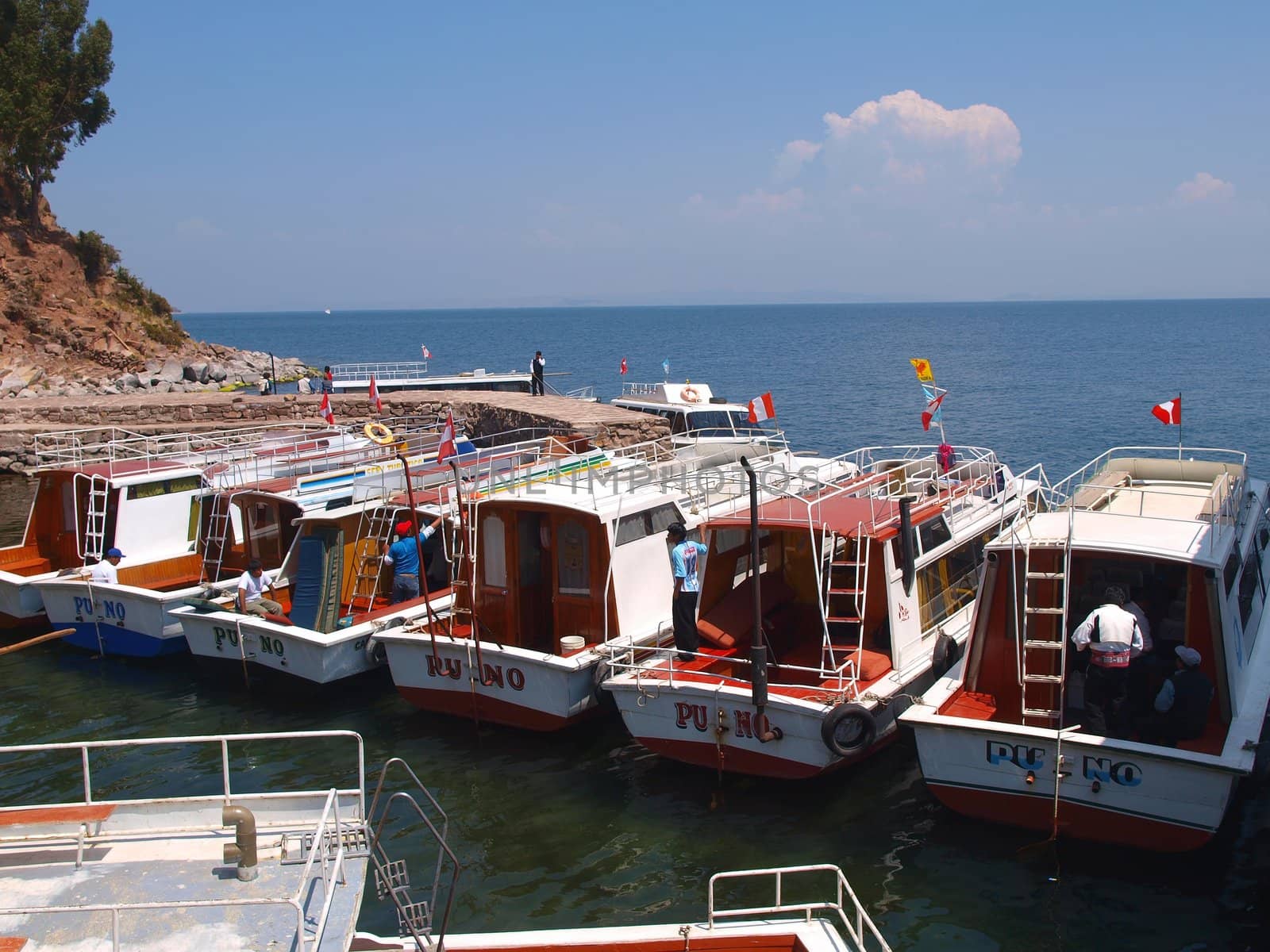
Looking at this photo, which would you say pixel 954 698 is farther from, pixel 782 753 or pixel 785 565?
pixel 785 565

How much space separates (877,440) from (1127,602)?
33.4m

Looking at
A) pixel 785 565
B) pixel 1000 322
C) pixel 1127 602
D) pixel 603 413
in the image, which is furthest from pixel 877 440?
pixel 1000 322

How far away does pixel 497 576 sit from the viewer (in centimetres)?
1438

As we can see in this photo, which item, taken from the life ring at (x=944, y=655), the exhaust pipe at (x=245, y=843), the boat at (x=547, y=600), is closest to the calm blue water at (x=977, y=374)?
the life ring at (x=944, y=655)

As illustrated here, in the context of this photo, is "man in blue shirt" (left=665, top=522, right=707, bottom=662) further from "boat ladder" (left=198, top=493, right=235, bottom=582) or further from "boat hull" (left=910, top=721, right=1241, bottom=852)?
"boat ladder" (left=198, top=493, right=235, bottom=582)

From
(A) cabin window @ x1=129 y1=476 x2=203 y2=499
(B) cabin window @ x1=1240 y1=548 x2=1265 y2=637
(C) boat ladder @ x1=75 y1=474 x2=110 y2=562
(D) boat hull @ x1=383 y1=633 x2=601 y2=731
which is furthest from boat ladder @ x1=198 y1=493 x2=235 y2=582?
(B) cabin window @ x1=1240 y1=548 x2=1265 y2=637

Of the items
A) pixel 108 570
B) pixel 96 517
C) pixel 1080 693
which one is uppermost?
pixel 96 517

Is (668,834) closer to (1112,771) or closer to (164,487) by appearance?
(1112,771)

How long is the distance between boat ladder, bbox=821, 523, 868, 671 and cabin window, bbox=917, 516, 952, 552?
112cm

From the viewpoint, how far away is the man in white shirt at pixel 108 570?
56.5ft

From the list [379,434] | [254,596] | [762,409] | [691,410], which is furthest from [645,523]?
[691,410]

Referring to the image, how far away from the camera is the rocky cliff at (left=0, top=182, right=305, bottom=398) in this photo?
2106 inches

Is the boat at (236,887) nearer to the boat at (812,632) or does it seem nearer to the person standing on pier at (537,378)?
the boat at (812,632)

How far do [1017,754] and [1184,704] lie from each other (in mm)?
1576
